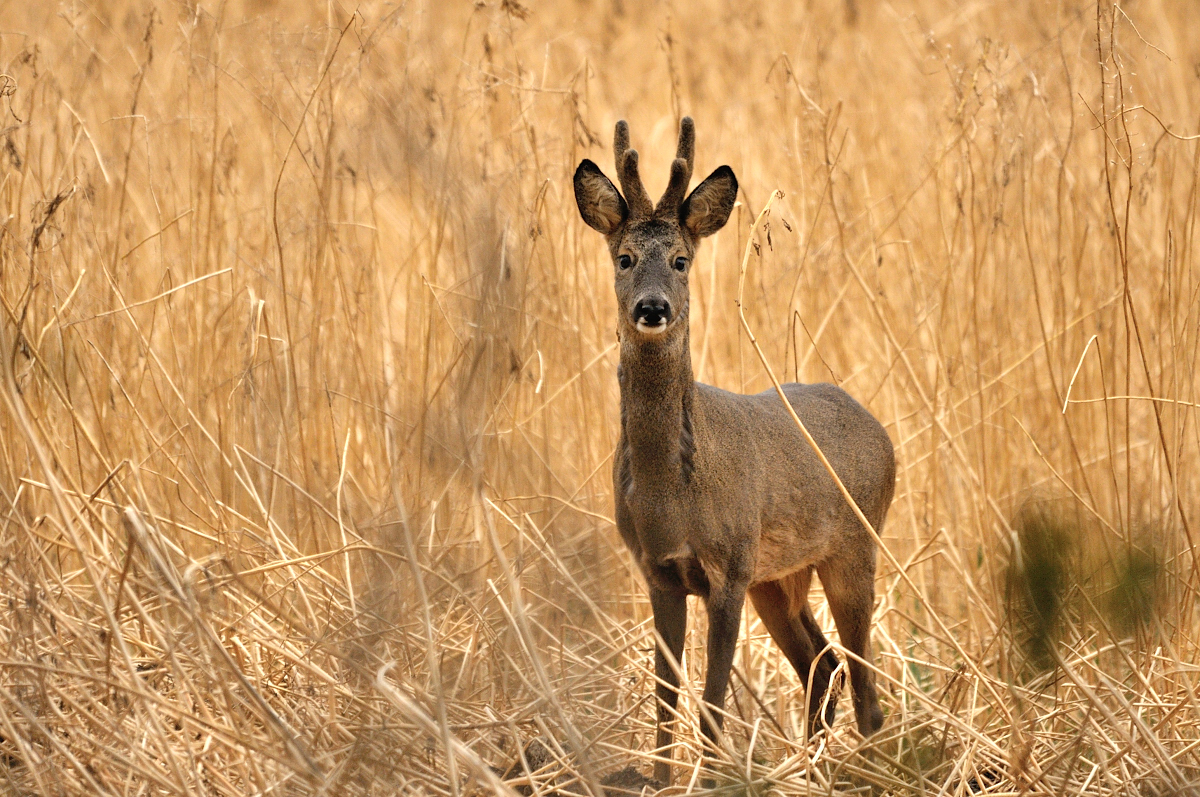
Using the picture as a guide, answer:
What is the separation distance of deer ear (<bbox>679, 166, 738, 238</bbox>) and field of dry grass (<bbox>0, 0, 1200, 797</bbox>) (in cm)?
19

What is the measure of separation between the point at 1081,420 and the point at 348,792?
392 cm

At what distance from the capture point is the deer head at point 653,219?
357cm

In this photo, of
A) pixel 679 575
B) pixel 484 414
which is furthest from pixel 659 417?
pixel 484 414

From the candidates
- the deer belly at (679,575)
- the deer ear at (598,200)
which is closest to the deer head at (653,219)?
the deer ear at (598,200)

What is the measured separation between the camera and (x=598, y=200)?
3734 millimetres

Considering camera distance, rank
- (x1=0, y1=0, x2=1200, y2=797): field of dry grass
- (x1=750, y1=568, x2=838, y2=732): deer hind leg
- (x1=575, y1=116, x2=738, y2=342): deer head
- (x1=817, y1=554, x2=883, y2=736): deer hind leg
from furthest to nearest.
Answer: (x1=750, y1=568, x2=838, y2=732): deer hind leg, (x1=817, y1=554, x2=883, y2=736): deer hind leg, (x1=575, y1=116, x2=738, y2=342): deer head, (x1=0, y1=0, x2=1200, y2=797): field of dry grass

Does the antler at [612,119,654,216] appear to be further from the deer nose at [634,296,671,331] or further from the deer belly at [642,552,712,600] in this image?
the deer belly at [642,552,712,600]

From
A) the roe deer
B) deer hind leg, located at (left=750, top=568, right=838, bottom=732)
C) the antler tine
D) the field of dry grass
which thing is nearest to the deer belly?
the roe deer

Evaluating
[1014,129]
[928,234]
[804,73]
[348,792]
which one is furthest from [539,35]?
[348,792]

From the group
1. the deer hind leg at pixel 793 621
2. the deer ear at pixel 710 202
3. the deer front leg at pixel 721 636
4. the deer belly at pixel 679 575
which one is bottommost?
the deer hind leg at pixel 793 621

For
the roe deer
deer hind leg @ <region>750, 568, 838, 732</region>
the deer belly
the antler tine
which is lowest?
deer hind leg @ <region>750, 568, 838, 732</region>

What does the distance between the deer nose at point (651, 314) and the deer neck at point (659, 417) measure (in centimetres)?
24

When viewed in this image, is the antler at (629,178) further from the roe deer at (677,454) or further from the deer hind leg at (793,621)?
the deer hind leg at (793,621)

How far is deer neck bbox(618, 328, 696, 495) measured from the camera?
3650mm
